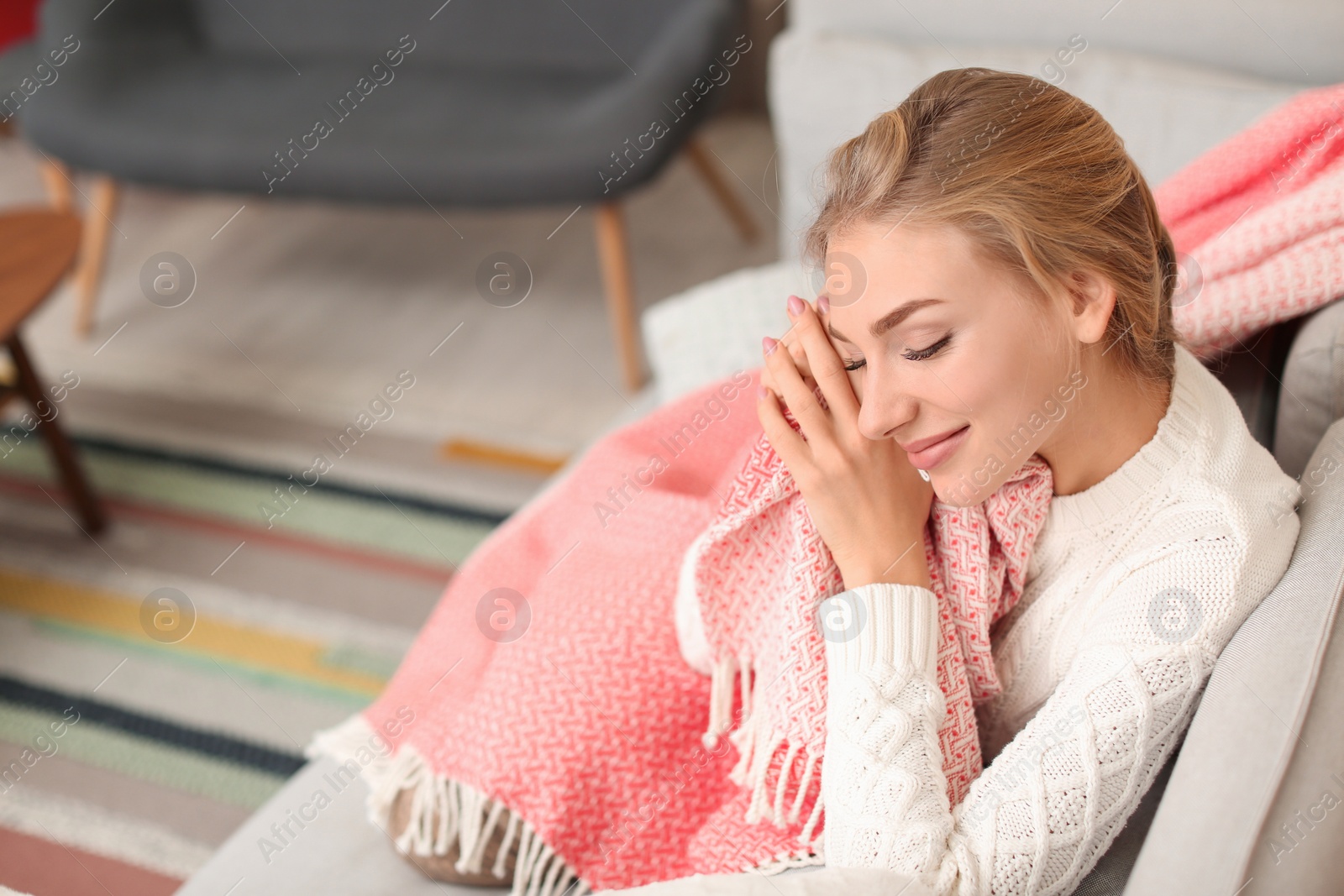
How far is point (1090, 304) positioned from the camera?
814 mm

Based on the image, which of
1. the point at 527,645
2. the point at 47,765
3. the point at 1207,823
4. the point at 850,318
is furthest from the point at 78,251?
the point at 1207,823

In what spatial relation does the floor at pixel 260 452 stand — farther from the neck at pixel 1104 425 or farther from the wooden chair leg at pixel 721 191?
the neck at pixel 1104 425

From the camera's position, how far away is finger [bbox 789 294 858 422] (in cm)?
89

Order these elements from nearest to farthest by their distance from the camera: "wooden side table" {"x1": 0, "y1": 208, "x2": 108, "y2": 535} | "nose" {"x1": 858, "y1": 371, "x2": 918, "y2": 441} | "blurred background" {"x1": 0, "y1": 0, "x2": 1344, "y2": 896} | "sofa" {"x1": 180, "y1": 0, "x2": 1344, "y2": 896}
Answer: "sofa" {"x1": 180, "y1": 0, "x2": 1344, "y2": 896}, "nose" {"x1": 858, "y1": 371, "x2": 918, "y2": 441}, "blurred background" {"x1": 0, "y1": 0, "x2": 1344, "y2": 896}, "wooden side table" {"x1": 0, "y1": 208, "x2": 108, "y2": 535}

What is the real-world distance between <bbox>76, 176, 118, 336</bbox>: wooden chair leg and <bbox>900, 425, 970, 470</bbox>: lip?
229 cm

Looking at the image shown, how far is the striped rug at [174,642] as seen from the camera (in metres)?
1.57

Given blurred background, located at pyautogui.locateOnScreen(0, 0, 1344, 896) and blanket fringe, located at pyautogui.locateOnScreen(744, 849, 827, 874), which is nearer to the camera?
blanket fringe, located at pyautogui.locateOnScreen(744, 849, 827, 874)

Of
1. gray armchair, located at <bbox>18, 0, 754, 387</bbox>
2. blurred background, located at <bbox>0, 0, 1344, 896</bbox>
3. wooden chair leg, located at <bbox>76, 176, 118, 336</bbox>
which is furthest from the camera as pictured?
wooden chair leg, located at <bbox>76, 176, 118, 336</bbox>

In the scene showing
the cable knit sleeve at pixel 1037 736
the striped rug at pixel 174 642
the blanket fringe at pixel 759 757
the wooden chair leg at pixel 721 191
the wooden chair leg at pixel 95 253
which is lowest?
the cable knit sleeve at pixel 1037 736

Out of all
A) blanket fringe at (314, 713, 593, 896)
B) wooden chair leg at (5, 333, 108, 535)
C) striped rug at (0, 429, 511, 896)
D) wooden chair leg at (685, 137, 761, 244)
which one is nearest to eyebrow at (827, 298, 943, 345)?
blanket fringe at (314, 713, 593, 896)

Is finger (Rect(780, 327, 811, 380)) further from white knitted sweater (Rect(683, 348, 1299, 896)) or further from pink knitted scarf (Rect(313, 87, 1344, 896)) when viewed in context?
white knitted sweater (Rect(683, 348, 1299, 896))

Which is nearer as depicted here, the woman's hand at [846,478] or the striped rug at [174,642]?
the woman's hand at [846,478]

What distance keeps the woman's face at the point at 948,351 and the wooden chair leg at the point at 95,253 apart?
2244mm

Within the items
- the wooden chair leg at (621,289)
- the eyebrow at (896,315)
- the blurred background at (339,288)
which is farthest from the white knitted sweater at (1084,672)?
the wooden chair leg at (621,289)
